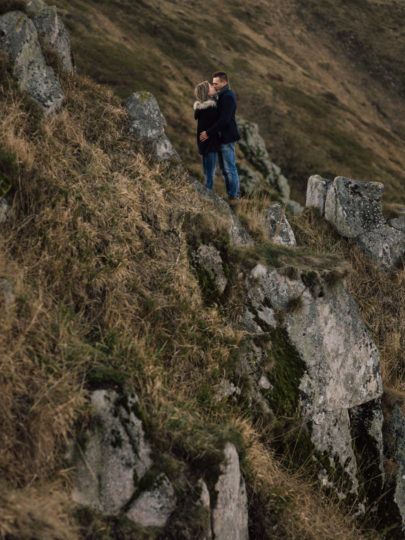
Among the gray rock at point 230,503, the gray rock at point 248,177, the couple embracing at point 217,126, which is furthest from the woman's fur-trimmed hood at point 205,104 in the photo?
the gray rock at point 248,177

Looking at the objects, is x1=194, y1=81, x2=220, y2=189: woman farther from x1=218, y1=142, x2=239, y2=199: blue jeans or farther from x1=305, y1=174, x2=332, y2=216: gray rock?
x1=305, y1=174, x2=332, y2=216: gray rock

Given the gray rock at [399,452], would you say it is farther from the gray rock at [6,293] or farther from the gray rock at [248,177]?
the gray rock at [248,177]

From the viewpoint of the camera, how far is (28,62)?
770 centimetres

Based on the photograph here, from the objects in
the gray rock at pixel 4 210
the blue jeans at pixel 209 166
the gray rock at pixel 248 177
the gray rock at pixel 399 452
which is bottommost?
the gray rock at pixel 248 177

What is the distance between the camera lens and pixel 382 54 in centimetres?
6438

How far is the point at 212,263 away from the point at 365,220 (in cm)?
667

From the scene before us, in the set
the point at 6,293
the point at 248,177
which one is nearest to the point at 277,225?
the point at 6,293

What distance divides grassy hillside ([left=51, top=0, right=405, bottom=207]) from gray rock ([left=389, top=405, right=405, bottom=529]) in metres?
21.8

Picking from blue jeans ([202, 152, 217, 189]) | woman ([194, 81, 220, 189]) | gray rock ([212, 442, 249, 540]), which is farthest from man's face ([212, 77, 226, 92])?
gray rock ([212, 442, 249, 540])

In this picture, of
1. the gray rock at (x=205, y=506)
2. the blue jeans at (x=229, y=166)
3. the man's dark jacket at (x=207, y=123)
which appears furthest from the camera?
the blue jeans at (x=229, y=166)

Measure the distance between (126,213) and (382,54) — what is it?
70746 millimetres

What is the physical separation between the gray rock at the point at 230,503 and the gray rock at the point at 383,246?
26.8 ft

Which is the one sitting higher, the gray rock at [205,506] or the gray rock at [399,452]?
the gray rock at [205,506]

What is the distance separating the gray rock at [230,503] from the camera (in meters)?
4.06
